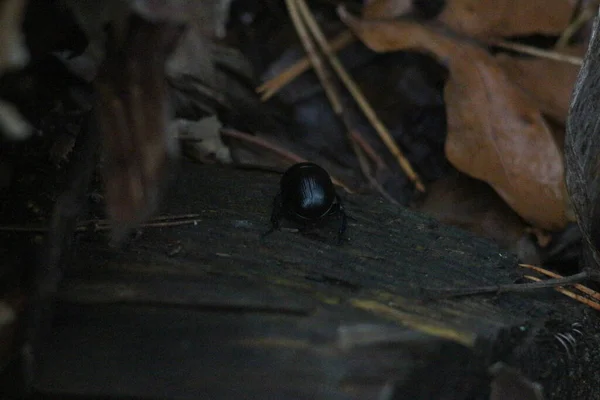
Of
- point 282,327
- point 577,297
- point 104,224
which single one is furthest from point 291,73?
point 282,327

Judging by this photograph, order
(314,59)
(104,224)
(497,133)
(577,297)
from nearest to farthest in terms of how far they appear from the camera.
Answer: (104,224), (577,297), (497,133), (314,59)

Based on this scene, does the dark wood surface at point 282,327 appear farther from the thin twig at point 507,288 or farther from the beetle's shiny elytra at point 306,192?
the beetle's shiny elytra at point 306,192

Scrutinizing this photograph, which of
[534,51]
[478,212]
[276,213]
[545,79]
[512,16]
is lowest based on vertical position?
[478,212]

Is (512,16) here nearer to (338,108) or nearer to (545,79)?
(545,79)

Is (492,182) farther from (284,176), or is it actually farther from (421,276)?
(421,276)

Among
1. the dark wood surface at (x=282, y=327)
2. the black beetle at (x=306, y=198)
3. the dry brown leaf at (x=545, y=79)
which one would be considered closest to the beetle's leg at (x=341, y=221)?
the black beetle at (x=306, y=198)

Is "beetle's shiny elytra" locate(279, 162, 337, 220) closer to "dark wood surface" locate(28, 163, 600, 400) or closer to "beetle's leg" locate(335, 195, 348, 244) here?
"beetle's leg" locate(335, 195, 348, 244)

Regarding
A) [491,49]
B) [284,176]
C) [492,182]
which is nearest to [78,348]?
[284,176]
